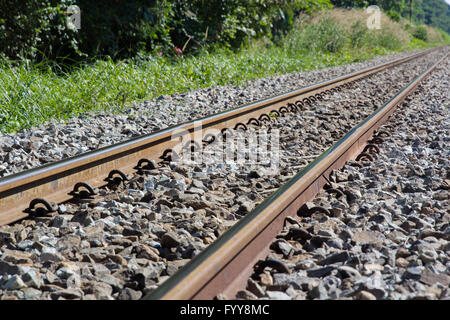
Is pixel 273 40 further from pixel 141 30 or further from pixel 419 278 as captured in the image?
pixel 419 278

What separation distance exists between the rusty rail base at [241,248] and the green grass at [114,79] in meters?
3.31

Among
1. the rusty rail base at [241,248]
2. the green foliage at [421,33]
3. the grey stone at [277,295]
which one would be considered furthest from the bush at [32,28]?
the green foliage at [421,33]

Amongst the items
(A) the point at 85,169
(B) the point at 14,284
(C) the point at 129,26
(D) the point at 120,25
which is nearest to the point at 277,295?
(B) the point at 14,284

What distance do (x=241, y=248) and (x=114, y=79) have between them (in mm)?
6114

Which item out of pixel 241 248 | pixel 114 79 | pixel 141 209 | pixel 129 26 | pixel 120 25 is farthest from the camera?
pixel 129 26

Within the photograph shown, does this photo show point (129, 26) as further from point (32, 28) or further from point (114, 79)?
point (114, 79)

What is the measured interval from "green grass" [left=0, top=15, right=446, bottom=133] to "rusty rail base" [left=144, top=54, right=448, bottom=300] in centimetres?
331

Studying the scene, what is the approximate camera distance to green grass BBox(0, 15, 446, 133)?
5797 mm

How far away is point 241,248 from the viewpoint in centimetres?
213

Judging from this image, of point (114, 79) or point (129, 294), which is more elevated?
point (129, 294)

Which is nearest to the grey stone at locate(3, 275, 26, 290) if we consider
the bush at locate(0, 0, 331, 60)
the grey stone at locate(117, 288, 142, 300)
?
the grey stone at locate(117, 288, 142, 300)

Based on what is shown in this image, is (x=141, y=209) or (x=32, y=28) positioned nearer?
(x=141, y=209)

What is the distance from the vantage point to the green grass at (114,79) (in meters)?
5.80
